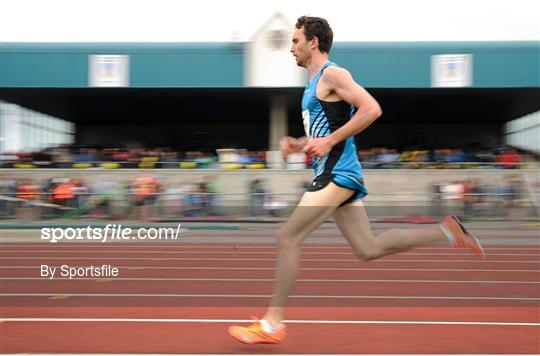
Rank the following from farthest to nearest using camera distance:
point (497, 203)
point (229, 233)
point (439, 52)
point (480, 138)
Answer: point (480, 138) < point (439, 52) < point (497, 203) < point (229, 233)

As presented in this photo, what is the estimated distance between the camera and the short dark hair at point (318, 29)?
13.1ft

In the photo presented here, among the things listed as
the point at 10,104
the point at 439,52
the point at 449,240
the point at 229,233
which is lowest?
the point at 229,233

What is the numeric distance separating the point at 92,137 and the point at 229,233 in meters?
21.4

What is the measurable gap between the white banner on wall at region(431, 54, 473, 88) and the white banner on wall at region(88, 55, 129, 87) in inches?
426

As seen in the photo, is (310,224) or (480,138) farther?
(480,138)

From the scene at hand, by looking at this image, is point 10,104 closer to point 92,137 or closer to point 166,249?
point 92,137

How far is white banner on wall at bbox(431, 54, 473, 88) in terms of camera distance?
24203 millimetres

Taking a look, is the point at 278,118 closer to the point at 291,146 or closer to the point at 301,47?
the point at 291,146

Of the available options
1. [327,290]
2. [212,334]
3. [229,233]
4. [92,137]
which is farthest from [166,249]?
[92,137]

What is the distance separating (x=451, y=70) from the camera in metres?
24.2

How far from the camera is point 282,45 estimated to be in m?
24.3

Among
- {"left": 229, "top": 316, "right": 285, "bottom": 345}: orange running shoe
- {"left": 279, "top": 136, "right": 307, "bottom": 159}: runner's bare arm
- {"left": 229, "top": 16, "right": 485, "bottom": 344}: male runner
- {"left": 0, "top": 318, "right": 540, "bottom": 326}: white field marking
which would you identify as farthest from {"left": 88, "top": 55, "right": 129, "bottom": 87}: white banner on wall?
{"left": 229, "top": 316, "right": 285, "bottom": 345}: orange running shoe

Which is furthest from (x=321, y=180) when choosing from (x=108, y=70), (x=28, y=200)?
(x=108, y=70)

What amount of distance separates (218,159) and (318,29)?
63.8ft
